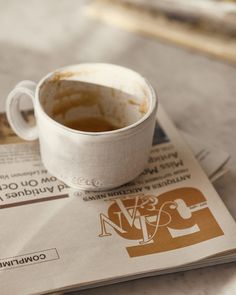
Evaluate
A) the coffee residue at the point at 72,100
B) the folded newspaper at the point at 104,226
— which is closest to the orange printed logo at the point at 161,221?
the folded newspaper at the point at 104,226

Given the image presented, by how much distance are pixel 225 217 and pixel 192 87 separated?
10.5 inches

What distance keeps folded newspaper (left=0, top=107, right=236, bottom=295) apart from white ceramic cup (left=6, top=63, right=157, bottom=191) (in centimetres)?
2

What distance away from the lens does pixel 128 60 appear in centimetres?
75

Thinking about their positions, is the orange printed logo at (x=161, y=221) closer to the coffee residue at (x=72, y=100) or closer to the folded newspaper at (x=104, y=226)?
the folded newspaper at (x=104, y=226)

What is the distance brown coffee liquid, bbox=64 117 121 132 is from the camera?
56cm

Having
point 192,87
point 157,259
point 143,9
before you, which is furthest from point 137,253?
point 143,9

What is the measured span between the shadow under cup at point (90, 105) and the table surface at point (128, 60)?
88mm

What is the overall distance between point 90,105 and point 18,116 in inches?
3.0

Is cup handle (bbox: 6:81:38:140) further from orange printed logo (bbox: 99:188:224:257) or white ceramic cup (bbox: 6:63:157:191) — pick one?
orange printed logo (bbox: 99:188:224:257)

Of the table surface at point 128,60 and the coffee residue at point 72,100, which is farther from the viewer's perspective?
the table surface at point 128,60

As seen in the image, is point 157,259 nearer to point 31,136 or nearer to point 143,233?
point 143,233

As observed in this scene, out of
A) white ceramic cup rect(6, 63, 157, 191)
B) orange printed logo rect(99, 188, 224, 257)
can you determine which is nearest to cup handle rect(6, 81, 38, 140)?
white ceramic cup rect(6, 63, 157, 191)

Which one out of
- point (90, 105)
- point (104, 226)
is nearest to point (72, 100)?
point (90, 105)

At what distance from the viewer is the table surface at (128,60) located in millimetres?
641
